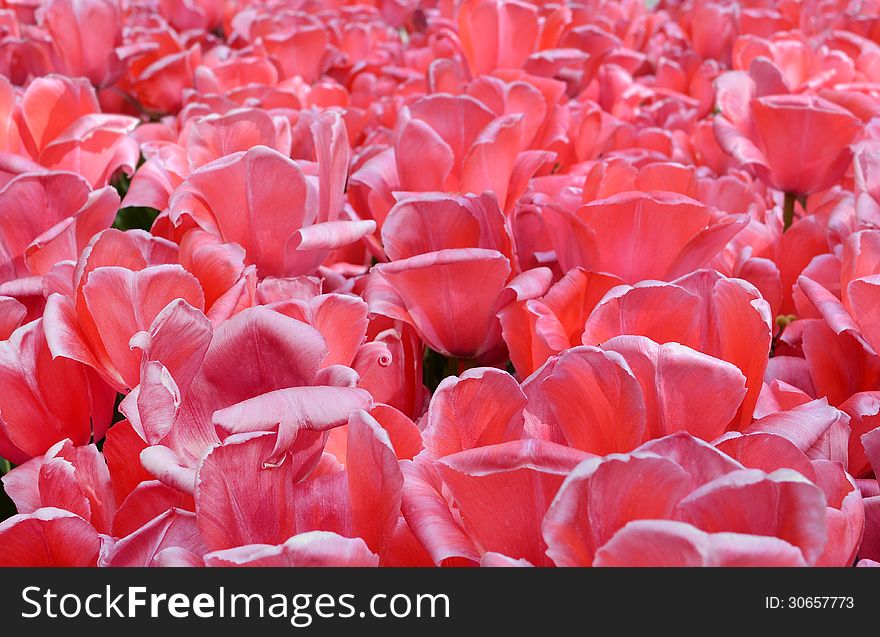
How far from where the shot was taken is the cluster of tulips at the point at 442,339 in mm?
433

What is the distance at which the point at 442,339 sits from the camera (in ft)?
2.25

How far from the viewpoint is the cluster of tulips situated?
0.43 m
